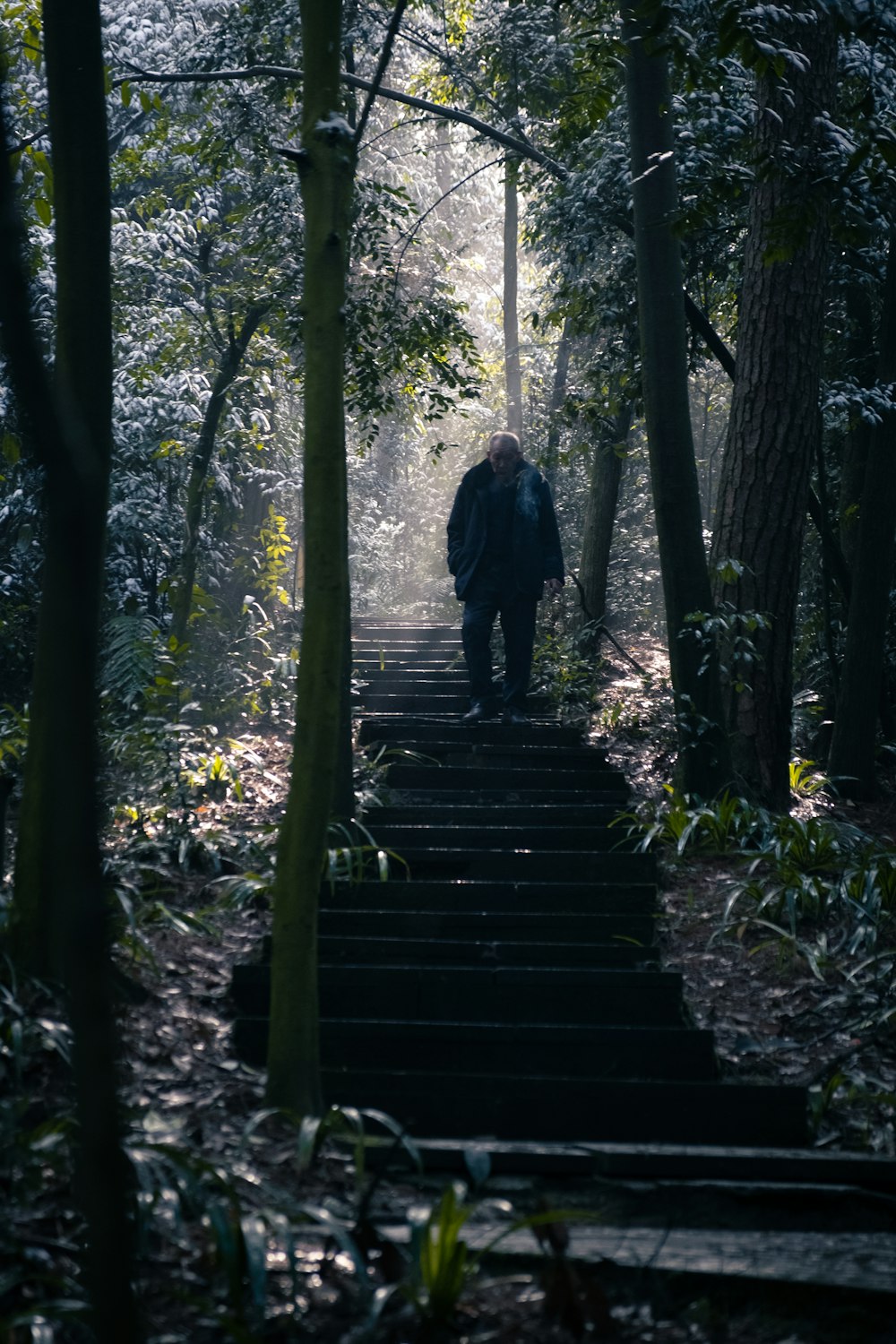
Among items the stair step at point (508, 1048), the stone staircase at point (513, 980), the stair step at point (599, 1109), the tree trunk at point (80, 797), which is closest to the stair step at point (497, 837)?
the stone staircase at point (513, 980)

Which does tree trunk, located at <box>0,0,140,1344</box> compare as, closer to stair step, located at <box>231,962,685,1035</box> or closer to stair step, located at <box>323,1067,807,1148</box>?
stair step, located at <box>323,1067,807,1148</box>

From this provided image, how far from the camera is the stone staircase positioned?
4.18 metres

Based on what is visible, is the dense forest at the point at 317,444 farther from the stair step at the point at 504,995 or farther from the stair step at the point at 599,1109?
the stair step at the point at 504,995

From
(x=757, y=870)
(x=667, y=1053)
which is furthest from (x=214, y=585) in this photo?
(x=667, y=1053)

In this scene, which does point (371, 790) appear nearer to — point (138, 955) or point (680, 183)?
point (138, 955)

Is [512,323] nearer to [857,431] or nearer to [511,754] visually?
[857,431]

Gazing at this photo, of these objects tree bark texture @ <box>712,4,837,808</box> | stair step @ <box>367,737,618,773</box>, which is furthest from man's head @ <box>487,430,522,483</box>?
stair step @ <box>367,737,618,773</box>

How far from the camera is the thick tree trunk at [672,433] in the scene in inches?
293

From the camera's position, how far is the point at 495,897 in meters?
6.04

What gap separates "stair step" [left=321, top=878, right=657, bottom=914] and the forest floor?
27cm

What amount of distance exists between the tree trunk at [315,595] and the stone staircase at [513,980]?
27.0 inches

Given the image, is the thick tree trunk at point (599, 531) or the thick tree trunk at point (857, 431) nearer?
the thick tree trunk at point (857, 431)

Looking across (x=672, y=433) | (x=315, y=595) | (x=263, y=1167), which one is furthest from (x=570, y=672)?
(x=263, y=1167)

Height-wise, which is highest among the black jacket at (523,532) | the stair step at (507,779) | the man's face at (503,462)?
the man's face at (503,462)
